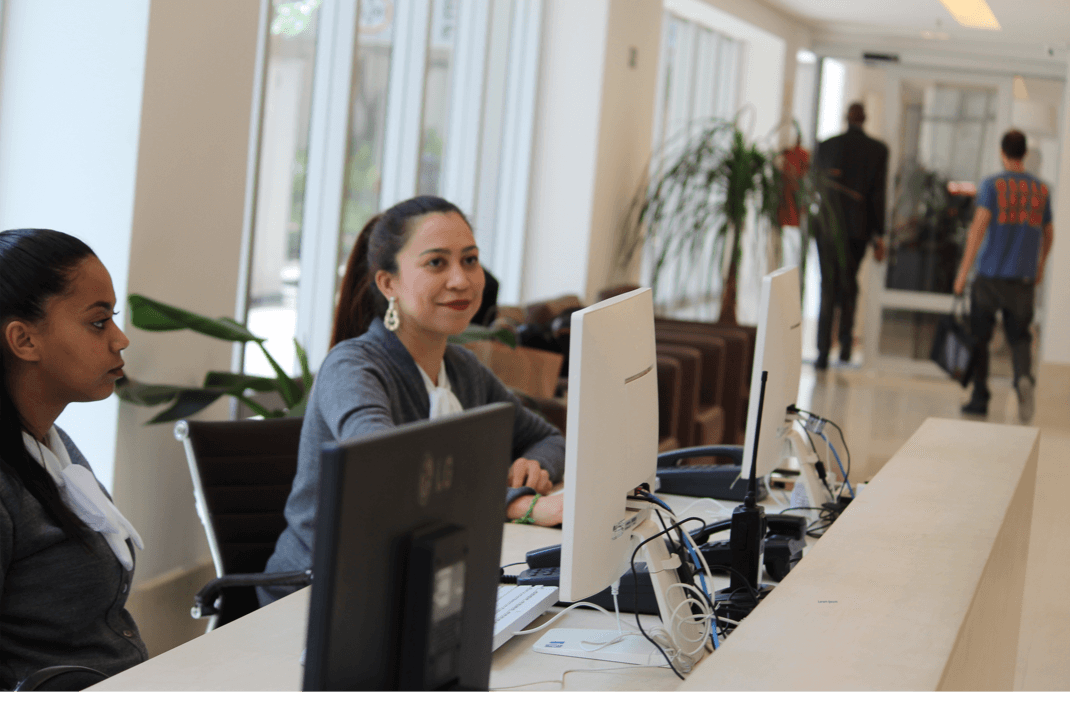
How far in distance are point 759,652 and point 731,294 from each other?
5.77m

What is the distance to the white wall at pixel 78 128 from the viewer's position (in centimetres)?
290

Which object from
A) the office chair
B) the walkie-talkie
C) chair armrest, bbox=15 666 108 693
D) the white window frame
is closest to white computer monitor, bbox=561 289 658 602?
the walkie-talkie

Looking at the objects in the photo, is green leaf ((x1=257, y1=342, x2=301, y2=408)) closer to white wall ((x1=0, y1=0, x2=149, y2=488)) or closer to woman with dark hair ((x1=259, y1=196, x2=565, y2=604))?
white wall ((x1=0, y1=0, x2=149, y2=488))

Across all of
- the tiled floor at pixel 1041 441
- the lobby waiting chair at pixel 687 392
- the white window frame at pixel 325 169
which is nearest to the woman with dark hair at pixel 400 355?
the tiled floor at pixel 1041 441

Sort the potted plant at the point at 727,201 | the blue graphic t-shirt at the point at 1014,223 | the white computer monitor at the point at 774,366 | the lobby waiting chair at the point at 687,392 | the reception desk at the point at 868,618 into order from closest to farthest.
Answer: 1. the reception desk at the point at 868,618
2. the white computer monitor at the point at 774,366
3. the lobby waiting chair at the point at 687,392
4. the potted plant at the point at 727,201
5. the blue graphic t-shirt at the point at 1014,223

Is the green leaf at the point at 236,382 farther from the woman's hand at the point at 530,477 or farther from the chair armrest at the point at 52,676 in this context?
the chair armrest at the point at 52,676

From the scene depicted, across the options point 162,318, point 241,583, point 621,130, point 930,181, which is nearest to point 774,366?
point 241,583

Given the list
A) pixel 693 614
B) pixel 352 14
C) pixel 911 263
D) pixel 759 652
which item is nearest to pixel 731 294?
pixel 352 14

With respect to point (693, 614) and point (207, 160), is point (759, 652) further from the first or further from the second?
point (207, 160)

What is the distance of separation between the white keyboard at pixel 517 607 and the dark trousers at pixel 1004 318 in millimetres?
6841

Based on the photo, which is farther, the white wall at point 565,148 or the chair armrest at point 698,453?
the white wall at point 565,148

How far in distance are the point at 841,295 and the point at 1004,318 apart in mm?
1740

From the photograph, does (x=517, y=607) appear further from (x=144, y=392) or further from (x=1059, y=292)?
(x=1059, y=292)

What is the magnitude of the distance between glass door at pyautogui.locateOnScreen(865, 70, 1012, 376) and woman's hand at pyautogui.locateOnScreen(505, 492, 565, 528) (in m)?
8.22
